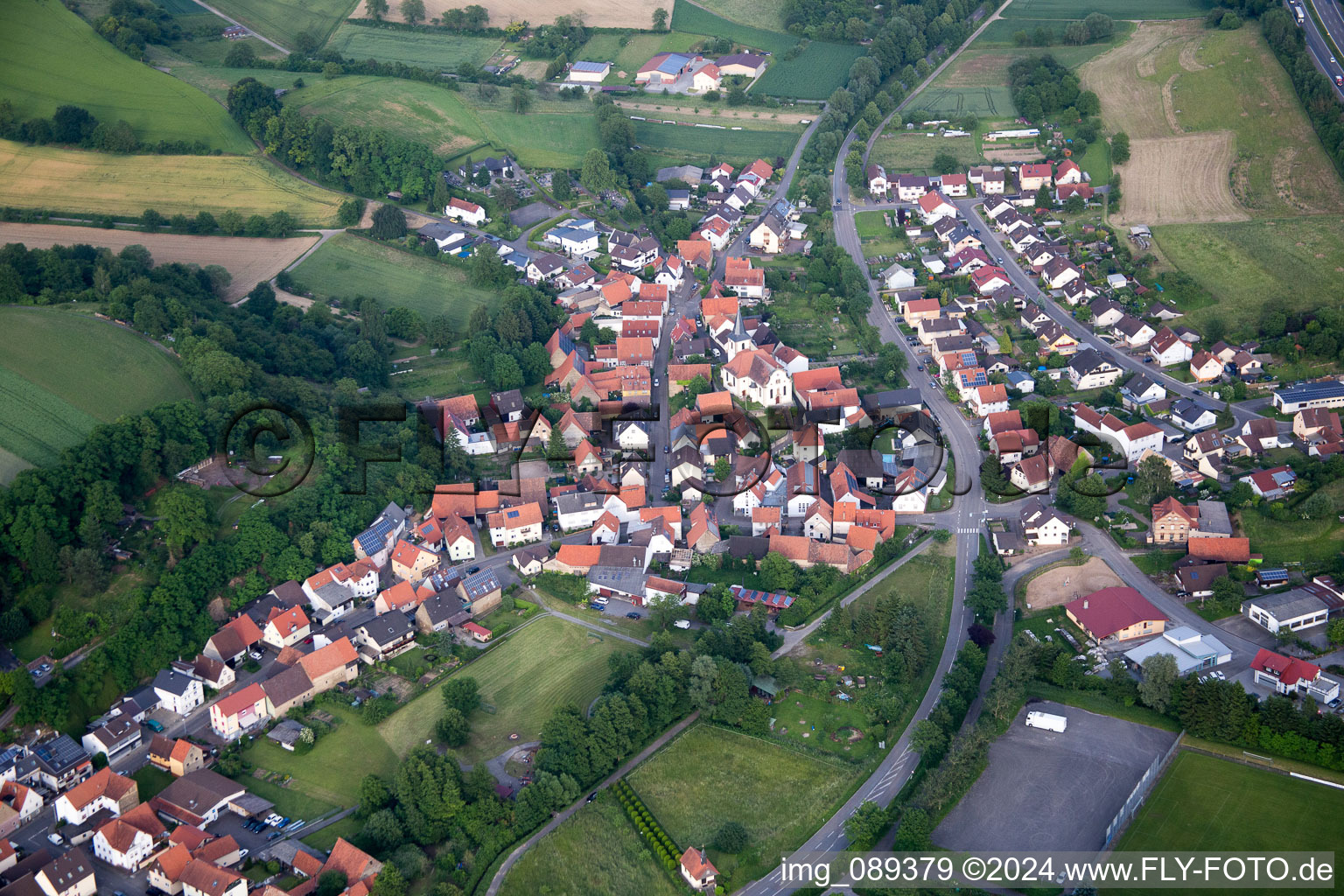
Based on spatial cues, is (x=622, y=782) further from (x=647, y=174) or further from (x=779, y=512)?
(x=647, y=174)

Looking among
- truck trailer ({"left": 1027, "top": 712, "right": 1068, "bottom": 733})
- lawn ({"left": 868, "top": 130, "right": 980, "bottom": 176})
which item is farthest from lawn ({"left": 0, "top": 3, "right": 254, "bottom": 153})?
truck trailer ({"left": 1027, "top": 712, "right": 1068, "bottom": 733})

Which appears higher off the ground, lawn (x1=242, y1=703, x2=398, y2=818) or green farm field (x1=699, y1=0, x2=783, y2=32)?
green farm field (x1=699, y1=0, x2=783, y2=32)

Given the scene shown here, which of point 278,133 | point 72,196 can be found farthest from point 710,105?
point 72,196

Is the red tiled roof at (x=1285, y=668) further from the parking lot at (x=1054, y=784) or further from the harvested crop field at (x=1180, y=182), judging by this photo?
the harvested crop field at (x=1180, y=182)

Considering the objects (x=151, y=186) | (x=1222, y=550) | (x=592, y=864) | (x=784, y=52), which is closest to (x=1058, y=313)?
(x=1222, y=550)

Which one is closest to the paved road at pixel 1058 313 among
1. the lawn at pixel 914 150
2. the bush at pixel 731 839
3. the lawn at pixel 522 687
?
the lawn at pixel 914 150

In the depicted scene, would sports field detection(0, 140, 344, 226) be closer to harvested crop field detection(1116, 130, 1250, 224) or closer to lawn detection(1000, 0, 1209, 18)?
harvested crop field detection(1116, 130, 1250, 224)
